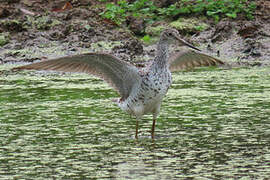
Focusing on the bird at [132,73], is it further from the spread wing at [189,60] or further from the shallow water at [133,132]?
the shallow water at [133,132]

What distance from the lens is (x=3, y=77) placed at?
32.9ft

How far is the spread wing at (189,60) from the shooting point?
22.2 feet

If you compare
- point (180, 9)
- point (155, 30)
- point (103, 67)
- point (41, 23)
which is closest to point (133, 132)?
point (103, 67)

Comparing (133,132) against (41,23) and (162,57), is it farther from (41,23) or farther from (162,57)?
(41,23)

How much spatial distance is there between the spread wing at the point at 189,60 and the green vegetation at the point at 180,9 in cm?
596

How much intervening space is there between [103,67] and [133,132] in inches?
30.5

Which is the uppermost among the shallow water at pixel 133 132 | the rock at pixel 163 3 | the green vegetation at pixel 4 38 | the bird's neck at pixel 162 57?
the rock at pixel 163 3

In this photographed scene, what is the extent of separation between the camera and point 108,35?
12461 millimetres

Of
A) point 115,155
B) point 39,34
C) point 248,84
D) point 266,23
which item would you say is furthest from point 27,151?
point 266,23

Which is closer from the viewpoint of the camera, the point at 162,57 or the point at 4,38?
the point at 162,57

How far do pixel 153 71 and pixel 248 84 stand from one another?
2993 millimetres

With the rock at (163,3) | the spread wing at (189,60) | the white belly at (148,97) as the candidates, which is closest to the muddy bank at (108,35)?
the rock at (163,3)

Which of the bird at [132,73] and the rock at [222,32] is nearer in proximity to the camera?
the bird at [132,73]

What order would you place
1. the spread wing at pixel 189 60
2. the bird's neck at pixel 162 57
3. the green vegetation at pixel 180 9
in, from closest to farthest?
the bird's neck at pixel 162 57
the spread wing at pixel 189 60
the green vegetation at pixel 180 9
